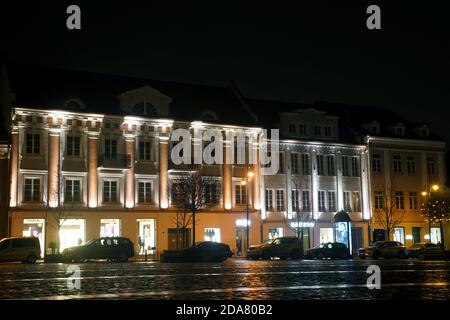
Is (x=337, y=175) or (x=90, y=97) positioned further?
(x=337, y=175)

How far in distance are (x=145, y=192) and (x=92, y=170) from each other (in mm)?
4663

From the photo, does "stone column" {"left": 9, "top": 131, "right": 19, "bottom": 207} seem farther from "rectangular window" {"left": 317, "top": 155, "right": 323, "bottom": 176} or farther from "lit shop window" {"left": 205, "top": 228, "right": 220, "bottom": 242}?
"rectangular window" {"left": 317, "top": 155, "right": 323, "bottom": 176}

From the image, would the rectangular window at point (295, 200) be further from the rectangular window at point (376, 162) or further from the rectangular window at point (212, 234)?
the rectangular window at point (376, 162)

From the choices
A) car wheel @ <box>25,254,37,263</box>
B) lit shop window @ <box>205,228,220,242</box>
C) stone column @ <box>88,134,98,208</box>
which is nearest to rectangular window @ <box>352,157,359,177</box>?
lit shop window @ <box>205,228,220,242</box>

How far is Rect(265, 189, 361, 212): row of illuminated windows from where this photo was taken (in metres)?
54.7

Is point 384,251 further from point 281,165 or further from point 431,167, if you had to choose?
point 431,167

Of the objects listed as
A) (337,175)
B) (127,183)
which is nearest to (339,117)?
(337,175)

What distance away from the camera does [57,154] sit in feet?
152

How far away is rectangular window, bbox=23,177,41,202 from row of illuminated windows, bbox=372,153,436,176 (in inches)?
1210

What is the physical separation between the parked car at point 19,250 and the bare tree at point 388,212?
3243 centimetres

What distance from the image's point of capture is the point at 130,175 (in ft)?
160
